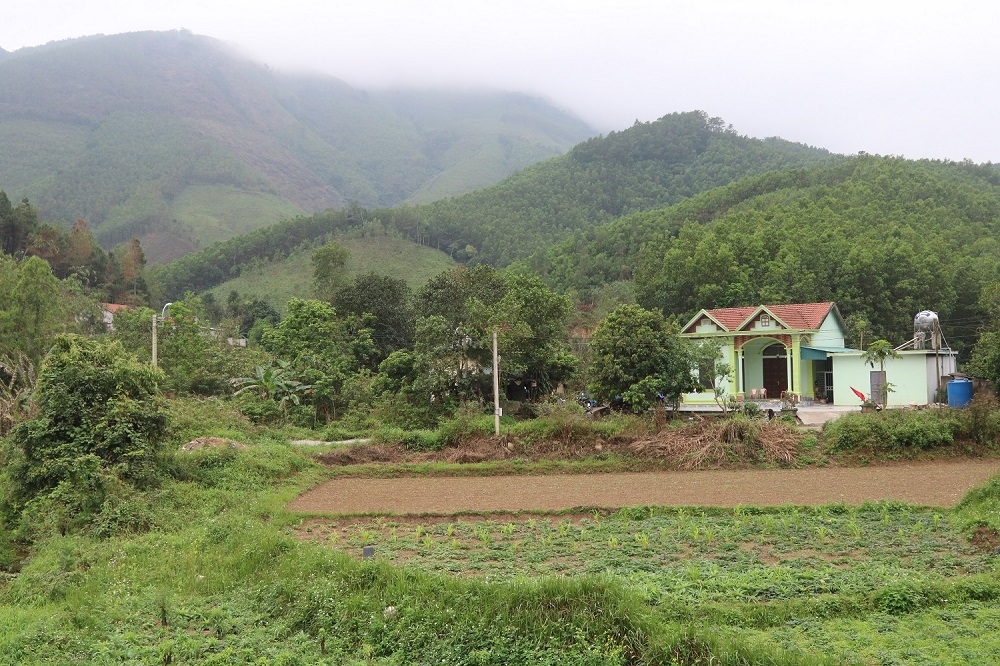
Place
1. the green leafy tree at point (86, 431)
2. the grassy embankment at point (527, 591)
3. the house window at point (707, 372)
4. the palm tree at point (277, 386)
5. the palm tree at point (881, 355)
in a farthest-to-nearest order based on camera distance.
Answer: the palm tree at point (277, 386) → the palm tree at point (881, 355) → the house window at point (707, 372) → the green leafy tree at point (86, 431) → the grassy embankment at point (527, 591)

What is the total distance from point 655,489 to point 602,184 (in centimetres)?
7381

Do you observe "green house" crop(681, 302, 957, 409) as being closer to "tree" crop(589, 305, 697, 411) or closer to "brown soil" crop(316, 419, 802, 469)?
"tree" crop(589, 305, 697, 411)

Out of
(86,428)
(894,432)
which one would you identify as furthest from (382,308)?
(894,432)

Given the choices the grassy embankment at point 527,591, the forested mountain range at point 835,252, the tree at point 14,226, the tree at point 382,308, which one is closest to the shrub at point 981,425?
the grassy embankment at point 527,591

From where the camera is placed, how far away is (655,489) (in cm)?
1642

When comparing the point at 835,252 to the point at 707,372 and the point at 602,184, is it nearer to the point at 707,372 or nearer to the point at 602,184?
Answer: the point at 707,372

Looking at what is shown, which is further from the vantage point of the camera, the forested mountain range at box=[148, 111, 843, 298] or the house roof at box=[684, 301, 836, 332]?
the forested mountain range at box=[148, 111, 843, 298]

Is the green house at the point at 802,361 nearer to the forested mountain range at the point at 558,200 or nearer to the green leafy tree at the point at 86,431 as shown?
the green leafy tree at the point at 86,431

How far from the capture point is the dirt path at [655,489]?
14.8m

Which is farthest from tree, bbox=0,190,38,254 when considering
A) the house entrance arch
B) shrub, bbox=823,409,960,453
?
shrub, bbox=823,409,960,453

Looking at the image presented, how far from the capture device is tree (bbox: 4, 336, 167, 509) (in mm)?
13789

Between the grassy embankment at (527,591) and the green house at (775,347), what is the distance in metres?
19.0

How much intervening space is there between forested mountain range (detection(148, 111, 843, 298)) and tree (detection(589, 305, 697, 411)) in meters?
47.8

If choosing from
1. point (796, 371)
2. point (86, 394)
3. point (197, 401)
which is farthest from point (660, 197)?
point (86, 394)
